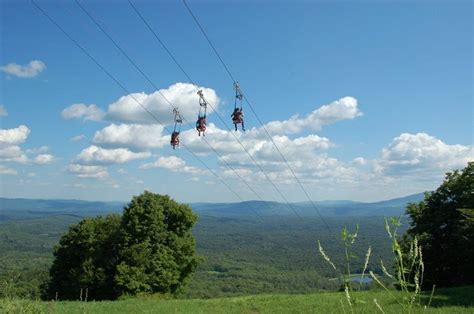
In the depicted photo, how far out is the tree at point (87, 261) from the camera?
45594 mm

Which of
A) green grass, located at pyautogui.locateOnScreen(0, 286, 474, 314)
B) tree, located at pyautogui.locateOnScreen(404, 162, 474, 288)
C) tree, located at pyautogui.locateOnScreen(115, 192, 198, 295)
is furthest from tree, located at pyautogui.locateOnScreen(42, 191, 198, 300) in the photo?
tree, located at pyautogui.locateOnScreen(404, 162, 474, 288)

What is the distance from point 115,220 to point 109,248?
15.5 feet

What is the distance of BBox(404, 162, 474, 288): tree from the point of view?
129 feet

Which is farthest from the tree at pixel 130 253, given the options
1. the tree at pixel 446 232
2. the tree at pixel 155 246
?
the tree at pixel 446 232

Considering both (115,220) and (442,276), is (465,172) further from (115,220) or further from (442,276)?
(115,220)

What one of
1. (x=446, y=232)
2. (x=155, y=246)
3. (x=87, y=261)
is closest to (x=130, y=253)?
(x=155, y=246)

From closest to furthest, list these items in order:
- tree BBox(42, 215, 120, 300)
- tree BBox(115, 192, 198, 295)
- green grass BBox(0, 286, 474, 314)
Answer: green grass BBox(0, 286, 474, 314), tree BBox(115, 192, 198, 295), tree BBox(42, 215, 120, 300)

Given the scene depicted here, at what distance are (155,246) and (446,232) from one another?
28.0 m

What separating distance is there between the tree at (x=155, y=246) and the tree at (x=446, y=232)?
22748mm

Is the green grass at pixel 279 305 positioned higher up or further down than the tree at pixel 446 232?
further down

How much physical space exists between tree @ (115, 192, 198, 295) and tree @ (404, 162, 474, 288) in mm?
22748

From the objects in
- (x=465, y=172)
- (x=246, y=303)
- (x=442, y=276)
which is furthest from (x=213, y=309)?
(x=465, y=172)

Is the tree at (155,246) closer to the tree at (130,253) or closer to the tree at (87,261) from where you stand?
the tree at (130,253)

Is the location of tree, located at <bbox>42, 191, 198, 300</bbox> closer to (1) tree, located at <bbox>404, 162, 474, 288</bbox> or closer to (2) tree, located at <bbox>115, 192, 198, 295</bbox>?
(2) tree, located at <bbox>115, 192, 198, 295</bbox>
